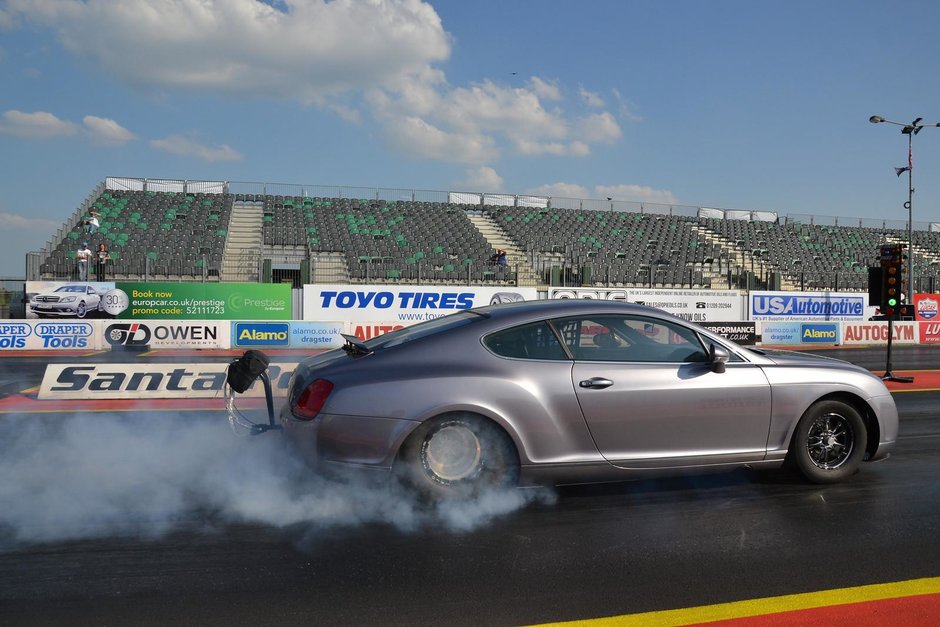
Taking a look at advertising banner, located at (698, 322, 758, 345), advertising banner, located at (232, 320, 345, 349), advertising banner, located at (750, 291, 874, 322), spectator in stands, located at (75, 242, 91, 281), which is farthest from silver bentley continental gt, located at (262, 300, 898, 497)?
advertising banner, located at (750, 291, 874, 322)

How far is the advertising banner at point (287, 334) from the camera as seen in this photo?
21.8 meters

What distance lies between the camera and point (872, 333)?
85.9ft

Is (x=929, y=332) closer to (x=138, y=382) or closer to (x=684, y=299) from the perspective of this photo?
(x=684, y=299)

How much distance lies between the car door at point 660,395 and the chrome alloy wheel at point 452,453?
780 mm

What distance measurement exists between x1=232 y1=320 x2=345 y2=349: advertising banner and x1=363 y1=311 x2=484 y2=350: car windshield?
54.6ft

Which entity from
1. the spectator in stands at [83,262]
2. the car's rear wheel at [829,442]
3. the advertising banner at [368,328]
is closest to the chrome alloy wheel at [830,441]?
the car's rear wheel at [829,442]

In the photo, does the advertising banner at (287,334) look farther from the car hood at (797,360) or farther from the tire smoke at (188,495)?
the car hood at (797,360)

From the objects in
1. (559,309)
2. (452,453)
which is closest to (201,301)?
(559,309)

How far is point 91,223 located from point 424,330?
88.8 feet

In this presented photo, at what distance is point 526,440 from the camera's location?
468cm

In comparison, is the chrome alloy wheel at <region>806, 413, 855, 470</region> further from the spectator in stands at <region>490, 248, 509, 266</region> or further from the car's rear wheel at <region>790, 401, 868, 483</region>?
the spectator in stands at <region>490, 248, 509, 266</region>

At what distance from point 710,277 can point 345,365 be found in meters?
29.7

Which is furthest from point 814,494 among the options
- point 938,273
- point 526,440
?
point 938,273

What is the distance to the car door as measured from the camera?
15.9 ft
